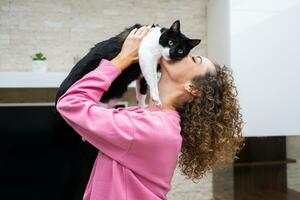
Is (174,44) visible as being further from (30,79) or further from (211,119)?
(30,79)

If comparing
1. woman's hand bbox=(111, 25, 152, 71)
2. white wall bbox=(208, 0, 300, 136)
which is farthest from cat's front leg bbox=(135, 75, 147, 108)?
white wall bbox=(208, 0, 300, 136)

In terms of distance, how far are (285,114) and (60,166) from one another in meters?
1.30

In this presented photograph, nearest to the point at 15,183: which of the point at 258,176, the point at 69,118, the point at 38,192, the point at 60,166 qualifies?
the point at 38,192

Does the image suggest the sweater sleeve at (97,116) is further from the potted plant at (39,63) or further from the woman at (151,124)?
the potted plant at (39,63)

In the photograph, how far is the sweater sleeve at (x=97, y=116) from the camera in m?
0.92

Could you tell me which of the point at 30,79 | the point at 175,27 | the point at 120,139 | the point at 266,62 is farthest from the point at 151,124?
the point at 266,62

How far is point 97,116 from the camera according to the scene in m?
0.94

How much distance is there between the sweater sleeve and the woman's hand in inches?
1.0

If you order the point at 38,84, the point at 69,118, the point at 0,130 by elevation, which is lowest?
the point at 0,130

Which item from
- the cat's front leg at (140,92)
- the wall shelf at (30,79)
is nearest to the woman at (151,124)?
the cat's front leg at (140,92)

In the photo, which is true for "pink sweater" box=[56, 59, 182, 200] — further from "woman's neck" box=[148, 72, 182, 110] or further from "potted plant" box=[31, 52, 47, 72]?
"potted plant" box=[31, 52, 47, 72]

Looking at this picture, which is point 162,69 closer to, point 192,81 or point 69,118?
point 192,81

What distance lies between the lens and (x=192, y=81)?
106 cm

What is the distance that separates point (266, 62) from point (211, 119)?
1042 mm
